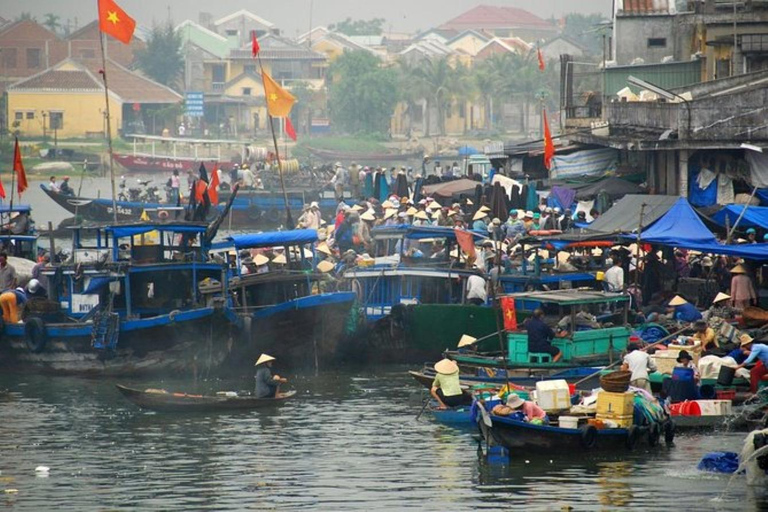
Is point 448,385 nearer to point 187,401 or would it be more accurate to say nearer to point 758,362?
point 187,401

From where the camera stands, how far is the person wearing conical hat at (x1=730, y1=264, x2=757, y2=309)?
26.3 meters

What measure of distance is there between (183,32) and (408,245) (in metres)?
107

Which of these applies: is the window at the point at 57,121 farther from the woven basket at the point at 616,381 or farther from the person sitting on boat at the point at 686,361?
the woven basket at the point at 616,381

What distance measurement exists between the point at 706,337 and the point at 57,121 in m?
76.9

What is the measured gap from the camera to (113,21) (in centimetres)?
2923

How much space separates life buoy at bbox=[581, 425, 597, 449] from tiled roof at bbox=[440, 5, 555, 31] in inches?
6379

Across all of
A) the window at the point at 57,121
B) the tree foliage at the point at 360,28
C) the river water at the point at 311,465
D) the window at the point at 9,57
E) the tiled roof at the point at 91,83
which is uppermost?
the tree foliage at the point at 360,28

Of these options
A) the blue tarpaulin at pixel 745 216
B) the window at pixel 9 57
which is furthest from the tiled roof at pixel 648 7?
the window at pixel 9 57

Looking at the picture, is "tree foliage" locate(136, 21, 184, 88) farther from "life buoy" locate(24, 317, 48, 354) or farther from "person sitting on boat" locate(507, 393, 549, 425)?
"person sitting on boat" locate(507, 393, 549, 425)

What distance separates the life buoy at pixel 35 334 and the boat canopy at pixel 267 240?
341cm

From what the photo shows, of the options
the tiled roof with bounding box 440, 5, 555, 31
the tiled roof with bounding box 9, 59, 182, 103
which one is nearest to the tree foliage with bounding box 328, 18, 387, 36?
the tiled roof with bounding box 440, 5, 555, 31

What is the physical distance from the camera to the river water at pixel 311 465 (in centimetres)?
1856

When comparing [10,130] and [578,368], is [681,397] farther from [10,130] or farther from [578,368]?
[10,130]

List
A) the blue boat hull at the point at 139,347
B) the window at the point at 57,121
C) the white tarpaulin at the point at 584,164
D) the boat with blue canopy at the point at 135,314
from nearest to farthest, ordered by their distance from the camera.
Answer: the blue boat hull at the point at 139,347, the boat with blue canopy at the point at 135,314, the white tarpaulin at the point at 584,164, the window at the point at 57,121
